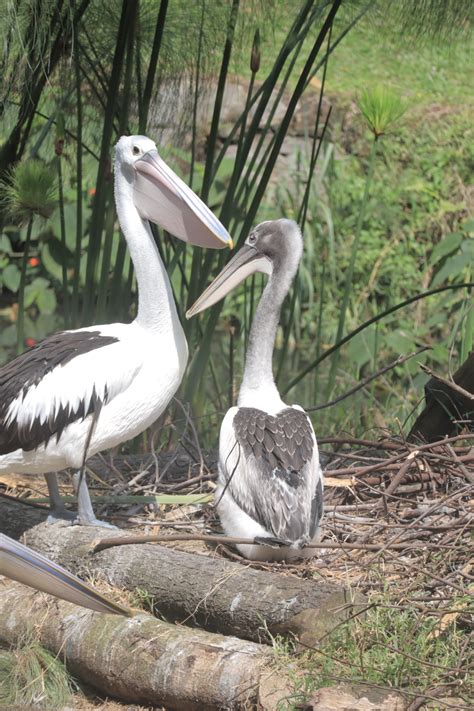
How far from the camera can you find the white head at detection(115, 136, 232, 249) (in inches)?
153

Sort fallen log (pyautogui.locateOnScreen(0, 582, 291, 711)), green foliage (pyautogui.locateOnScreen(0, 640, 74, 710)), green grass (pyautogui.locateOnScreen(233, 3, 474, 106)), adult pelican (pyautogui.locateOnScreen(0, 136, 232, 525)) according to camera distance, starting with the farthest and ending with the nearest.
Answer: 1. green grass (pyautogui.locateOnScreen(233, 3, 474, 106))
2. adult pelican (pyautogui.locateOnScreen(0, 136, 232, 525))
3. green foliage (pyautogui.locateOnScreen(0, 640, 74, 710))
4. fallen log (pyautogui.locateOnScreen(0, 582, 291, 711))

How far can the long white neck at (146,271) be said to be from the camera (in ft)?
12.6

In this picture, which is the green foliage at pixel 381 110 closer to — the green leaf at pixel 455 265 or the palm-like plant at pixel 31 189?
the palm-like plant at pixel 31 189

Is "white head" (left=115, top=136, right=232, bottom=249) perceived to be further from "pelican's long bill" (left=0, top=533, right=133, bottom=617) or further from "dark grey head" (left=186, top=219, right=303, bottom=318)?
"pelican's long bill" (left=0, top=533, right=133, bottom=617)

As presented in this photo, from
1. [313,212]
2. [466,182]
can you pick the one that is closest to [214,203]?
[313,212]

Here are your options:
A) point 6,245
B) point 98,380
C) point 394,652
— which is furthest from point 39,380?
point 6,245

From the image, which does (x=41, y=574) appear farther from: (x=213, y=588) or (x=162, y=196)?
(x=162, y=196)

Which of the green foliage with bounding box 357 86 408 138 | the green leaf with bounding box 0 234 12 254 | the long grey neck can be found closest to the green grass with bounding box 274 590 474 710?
the long grey neck

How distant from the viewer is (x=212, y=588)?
3.18m

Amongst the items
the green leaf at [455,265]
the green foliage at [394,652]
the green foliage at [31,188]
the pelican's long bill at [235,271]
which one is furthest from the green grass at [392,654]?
the green leaf at [455,265]

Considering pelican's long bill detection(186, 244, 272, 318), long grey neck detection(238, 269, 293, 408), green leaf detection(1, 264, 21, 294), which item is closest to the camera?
long grey neck detection(238, 269, 293, 408)

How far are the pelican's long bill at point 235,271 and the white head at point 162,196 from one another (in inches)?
14.9

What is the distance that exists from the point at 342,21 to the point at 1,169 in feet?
7.05

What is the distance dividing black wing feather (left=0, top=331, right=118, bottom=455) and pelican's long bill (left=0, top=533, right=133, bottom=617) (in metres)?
0.95
